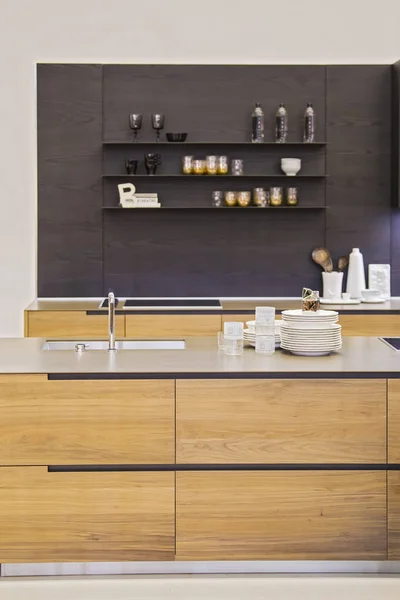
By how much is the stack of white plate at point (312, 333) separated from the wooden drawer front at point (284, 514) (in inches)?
19.6

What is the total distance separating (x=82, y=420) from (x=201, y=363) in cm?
47

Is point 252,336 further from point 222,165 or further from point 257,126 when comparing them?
point 257,126

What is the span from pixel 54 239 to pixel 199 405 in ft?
9.69

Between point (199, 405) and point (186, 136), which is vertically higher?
point (186, 136)

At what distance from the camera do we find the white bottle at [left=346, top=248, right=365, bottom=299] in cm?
534

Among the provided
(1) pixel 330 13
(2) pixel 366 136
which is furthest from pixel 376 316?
(1) pixel 330 13

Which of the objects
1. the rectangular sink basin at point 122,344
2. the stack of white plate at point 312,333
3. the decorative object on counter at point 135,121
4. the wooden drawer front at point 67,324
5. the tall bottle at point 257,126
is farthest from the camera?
the tall bottle at point 257,126

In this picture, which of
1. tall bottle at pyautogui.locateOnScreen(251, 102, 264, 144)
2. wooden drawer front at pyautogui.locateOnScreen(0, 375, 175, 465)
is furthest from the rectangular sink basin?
tall bottle at pyautogui.locateOnScreen(251, 102, 264, 144)

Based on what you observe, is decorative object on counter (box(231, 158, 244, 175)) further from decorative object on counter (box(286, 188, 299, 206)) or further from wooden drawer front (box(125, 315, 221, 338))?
wooden drawer front (box(125, 315, 221, 338))

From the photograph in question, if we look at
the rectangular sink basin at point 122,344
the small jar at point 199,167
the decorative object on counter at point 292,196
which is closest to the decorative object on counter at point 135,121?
the small jar at point 199,167

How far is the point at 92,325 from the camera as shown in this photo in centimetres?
475

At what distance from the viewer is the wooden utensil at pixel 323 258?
5.41 m

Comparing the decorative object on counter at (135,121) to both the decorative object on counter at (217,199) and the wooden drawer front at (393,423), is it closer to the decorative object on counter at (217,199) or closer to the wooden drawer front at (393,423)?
the decorative object on counter at (217,199)

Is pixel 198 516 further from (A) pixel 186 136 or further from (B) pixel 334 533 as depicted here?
(A) pixel 186 136
